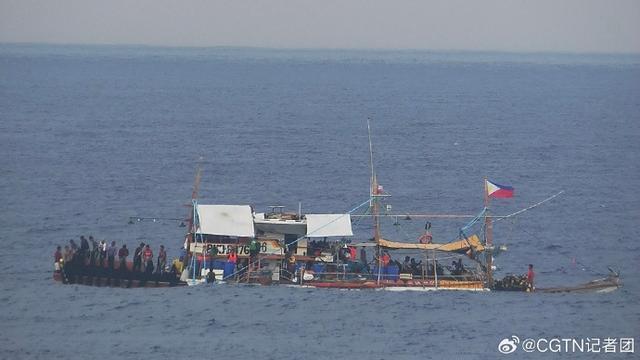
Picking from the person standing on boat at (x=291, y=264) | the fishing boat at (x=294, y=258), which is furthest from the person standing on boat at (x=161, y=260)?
the person standing on boat at (x=291, y=264)


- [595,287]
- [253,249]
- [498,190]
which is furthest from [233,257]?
[595,287]

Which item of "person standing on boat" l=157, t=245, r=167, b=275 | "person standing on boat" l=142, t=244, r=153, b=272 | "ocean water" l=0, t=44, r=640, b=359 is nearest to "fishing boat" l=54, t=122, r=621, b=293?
"person standing on boat" l=157, t=245, r=167, b=275

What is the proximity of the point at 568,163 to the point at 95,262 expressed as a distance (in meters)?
Result: 70.6

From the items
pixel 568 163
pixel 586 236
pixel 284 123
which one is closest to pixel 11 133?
pixel 284 123

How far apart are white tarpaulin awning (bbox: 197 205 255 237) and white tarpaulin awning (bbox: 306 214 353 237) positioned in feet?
10.8

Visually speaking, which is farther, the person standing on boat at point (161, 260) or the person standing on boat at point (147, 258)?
the person standing on boat at point (161, 260)

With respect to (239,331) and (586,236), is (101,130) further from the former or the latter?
(239,331)

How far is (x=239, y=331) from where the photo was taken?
60.0 m

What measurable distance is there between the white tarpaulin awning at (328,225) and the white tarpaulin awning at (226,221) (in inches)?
129

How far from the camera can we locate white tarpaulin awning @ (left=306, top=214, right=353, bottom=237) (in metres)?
66.9

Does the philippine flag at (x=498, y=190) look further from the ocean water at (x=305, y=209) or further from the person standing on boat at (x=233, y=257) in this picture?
the person standing on boat at (x=233, y=257)

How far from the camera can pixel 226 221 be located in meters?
66.8

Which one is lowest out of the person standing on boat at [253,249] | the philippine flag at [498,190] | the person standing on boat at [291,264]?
the person standing on boat at [291,264]

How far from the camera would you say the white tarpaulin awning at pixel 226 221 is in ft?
217
